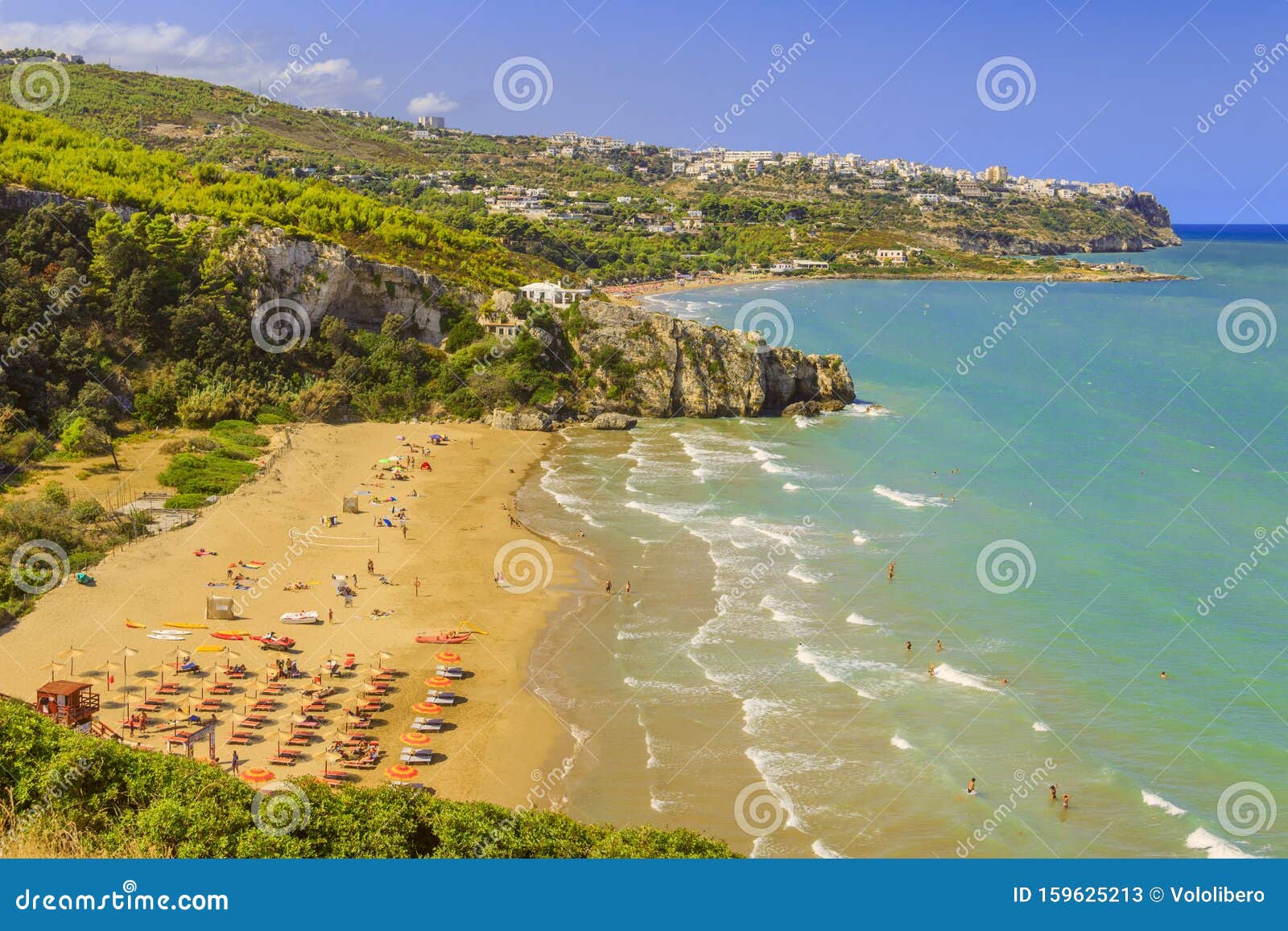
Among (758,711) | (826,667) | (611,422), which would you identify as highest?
(611,422)

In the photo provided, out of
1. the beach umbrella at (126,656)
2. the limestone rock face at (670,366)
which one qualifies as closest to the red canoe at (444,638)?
the beach umbrella at (126,656)

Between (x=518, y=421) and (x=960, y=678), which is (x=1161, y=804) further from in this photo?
(x=518, y=421)

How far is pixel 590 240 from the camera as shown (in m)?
127

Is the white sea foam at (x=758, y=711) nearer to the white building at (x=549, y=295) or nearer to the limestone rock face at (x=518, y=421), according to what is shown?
the limestone rock face at (x=518, y=421)

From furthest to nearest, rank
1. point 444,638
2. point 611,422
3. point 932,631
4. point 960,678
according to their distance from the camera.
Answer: point 611,422 → point 932,631 → point 444,638 → point 960,678

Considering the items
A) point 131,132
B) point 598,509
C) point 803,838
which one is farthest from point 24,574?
point 131,132

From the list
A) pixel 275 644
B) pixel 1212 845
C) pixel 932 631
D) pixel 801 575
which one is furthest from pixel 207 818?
pixel 801 575

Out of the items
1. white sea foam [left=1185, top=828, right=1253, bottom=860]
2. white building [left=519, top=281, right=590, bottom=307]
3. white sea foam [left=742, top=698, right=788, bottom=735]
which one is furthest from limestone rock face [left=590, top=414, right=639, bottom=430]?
white sea foam [left=1185, top=828, right=1253, bottom=860]

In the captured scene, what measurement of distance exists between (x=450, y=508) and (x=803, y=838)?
23.8 m

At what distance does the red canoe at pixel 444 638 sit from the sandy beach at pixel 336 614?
0.28m

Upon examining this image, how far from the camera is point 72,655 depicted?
23.4 metres

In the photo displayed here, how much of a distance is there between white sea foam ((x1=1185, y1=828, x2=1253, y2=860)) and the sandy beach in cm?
1349

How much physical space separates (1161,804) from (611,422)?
38019mm

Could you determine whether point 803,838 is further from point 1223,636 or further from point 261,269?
point 261,269
